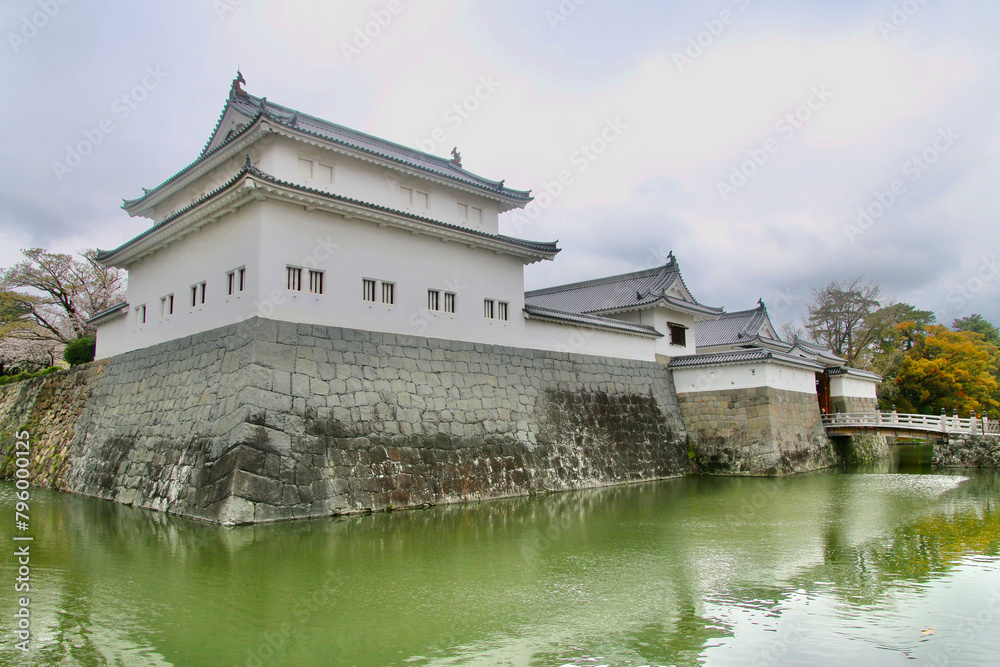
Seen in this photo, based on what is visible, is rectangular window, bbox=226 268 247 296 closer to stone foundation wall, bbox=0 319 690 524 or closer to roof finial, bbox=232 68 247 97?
stone foundation wall, bbox=0 319 690 524

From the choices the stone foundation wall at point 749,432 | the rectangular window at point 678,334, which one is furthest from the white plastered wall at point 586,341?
the stone foundation wall at point 749,432

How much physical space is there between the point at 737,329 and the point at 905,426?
786 centimetres

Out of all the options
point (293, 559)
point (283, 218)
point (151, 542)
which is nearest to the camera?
point (293, 559)

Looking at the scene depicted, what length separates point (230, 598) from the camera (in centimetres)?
570

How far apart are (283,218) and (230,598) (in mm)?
6777

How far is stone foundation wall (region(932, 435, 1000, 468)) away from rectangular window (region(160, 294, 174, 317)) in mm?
20332

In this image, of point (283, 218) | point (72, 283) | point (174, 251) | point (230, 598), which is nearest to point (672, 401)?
point (283, 218)

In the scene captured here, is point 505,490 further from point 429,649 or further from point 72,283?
point 72,283

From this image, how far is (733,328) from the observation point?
25.7 metres

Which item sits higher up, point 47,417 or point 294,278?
point 294,278

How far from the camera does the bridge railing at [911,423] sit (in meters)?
18.6

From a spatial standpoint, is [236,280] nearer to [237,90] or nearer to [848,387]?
[237,90]

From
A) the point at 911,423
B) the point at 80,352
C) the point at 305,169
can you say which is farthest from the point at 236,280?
the point at 911,423

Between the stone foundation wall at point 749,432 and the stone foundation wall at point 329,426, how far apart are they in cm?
222
